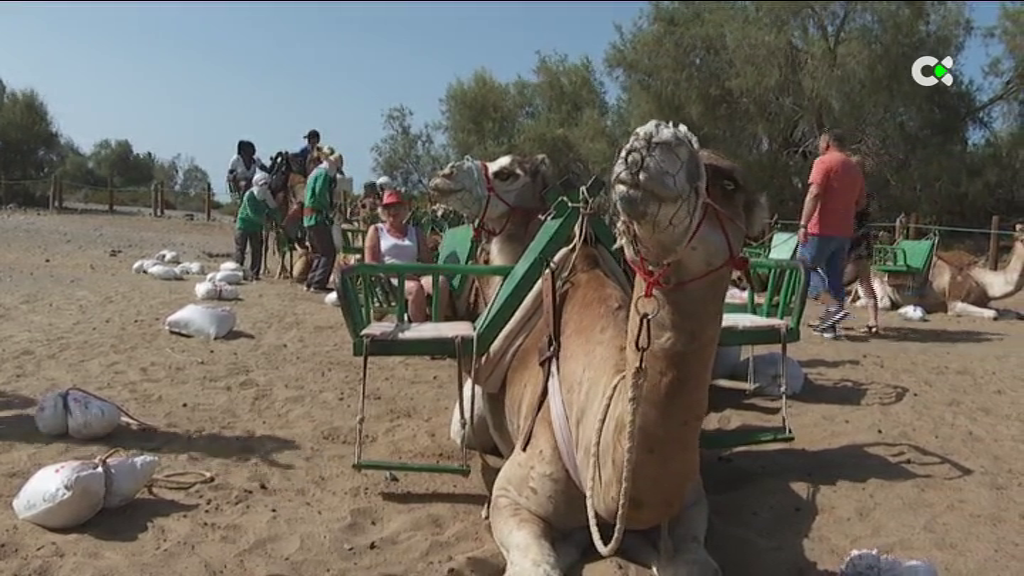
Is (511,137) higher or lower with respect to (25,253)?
higher

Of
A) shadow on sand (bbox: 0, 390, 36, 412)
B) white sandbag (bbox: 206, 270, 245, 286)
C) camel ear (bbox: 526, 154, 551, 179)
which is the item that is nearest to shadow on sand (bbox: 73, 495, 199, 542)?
shadow on sand (bbox: 0, 390, 36, 412)

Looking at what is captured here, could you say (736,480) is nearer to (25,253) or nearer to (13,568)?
(13,568)

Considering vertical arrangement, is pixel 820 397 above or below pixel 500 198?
below

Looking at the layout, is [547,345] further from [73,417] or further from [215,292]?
[215,292]

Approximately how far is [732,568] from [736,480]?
1.10 meters

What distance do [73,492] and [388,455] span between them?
183cm

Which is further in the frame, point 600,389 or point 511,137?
point 511,137

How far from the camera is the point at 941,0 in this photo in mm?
27047

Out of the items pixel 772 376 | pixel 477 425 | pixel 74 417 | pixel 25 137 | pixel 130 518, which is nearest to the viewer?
pixel 130 518

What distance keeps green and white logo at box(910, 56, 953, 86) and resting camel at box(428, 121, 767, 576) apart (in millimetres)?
24320

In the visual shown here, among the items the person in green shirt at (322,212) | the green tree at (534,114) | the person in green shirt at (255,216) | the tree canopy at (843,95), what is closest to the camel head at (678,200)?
the person in green shirt at (322,212)

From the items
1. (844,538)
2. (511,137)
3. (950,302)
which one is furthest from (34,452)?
(511,137)

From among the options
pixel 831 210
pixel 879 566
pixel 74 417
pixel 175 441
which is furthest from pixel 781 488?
pixel 831 210

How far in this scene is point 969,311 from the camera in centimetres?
1210
